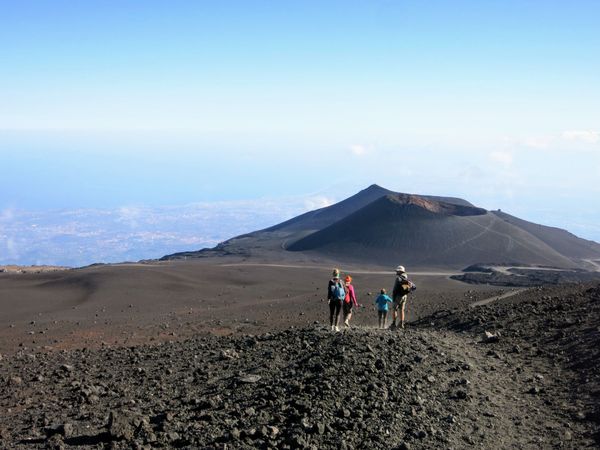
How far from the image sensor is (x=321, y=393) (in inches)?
296

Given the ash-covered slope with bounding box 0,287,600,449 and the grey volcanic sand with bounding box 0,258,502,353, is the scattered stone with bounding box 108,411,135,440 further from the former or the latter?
the grey volcanic sand with bounding box 0,258,502,353

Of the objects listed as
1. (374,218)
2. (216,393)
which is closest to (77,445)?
(216,393)

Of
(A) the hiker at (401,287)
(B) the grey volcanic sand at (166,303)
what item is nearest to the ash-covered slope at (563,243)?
(B) the grey volcanic sand at (166,303)

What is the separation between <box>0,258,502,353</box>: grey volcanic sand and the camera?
1802 centimetres

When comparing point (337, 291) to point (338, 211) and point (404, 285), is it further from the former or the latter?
point (338, 211)

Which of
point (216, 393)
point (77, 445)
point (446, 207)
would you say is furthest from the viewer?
point (446, 207)

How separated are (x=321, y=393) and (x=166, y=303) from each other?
727 inches

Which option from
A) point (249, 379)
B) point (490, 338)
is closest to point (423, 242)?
point (490, 338)

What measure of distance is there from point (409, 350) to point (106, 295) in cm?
1950

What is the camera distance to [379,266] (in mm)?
46812

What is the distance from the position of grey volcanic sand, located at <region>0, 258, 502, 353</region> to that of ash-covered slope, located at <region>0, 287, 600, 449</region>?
6068 millimetres

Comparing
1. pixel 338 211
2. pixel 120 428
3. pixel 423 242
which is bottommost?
pixel 120 428

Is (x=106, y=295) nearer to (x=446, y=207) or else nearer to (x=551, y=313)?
(x=551, y=313)

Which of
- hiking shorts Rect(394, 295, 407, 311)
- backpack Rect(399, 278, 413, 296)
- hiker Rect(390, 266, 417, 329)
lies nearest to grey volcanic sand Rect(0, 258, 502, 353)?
hiking shorts Rect(394, 295, 407, 311)
